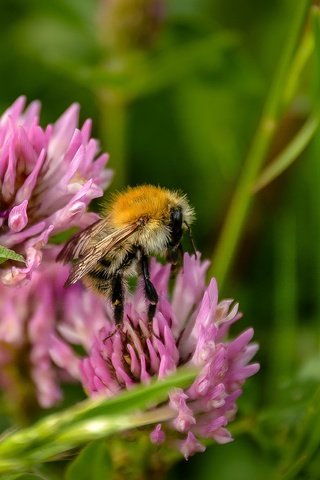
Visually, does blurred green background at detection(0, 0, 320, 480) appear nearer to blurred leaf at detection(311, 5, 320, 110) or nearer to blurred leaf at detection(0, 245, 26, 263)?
blurred leaf at detection(311, 5, 320, 110)

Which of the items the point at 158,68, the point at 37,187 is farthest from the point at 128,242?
the point at 158,68

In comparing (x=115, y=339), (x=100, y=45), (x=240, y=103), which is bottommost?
(x=115, y=339)

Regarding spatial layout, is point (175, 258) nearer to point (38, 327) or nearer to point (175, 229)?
point (175, 229)

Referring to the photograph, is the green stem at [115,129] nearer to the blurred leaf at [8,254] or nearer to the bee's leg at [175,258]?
the bee's leg at [175,258]

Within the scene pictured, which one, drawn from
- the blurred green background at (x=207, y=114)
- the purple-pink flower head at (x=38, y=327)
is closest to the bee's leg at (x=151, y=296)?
the purple-pink flower head at (x=38, y=327)

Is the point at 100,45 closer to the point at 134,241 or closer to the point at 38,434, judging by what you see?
the point at 134,241

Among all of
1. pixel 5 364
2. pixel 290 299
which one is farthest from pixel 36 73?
pixel 5 364

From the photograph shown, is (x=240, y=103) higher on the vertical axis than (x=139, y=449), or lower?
higher
